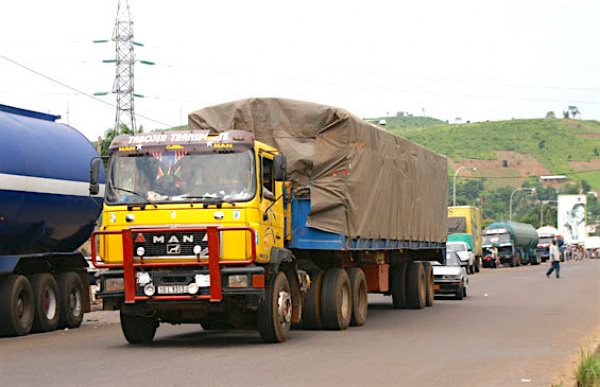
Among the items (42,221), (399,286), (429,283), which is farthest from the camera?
(429,283)

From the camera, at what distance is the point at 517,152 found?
18962 centimetres

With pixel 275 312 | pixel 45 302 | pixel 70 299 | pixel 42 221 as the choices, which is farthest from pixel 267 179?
pixel 70 299

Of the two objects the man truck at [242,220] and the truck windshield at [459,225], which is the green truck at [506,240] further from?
the man truck at [242,220]

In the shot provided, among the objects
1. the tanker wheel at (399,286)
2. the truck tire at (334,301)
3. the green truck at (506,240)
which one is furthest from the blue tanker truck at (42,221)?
the green truck at (506,240)

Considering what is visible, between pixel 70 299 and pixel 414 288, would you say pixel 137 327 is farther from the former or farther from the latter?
pixel 414 288

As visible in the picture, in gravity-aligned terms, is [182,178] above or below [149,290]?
above

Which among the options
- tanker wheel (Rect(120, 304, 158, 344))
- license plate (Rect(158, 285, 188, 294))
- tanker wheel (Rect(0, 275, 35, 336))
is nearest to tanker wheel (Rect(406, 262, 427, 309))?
tanker wheel (Rect(0, 275, 35, 336))

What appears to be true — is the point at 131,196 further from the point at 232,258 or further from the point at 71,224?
the point at 71,224

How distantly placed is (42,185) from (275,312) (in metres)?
5.57

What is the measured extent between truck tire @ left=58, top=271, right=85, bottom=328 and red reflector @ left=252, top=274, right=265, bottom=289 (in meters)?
6.73

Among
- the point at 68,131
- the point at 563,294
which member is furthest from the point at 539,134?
the point at 68,131

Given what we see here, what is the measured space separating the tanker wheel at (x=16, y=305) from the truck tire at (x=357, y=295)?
582 centimetres

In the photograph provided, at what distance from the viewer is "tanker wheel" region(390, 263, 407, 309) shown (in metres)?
24.4

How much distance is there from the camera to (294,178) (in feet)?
57.7
